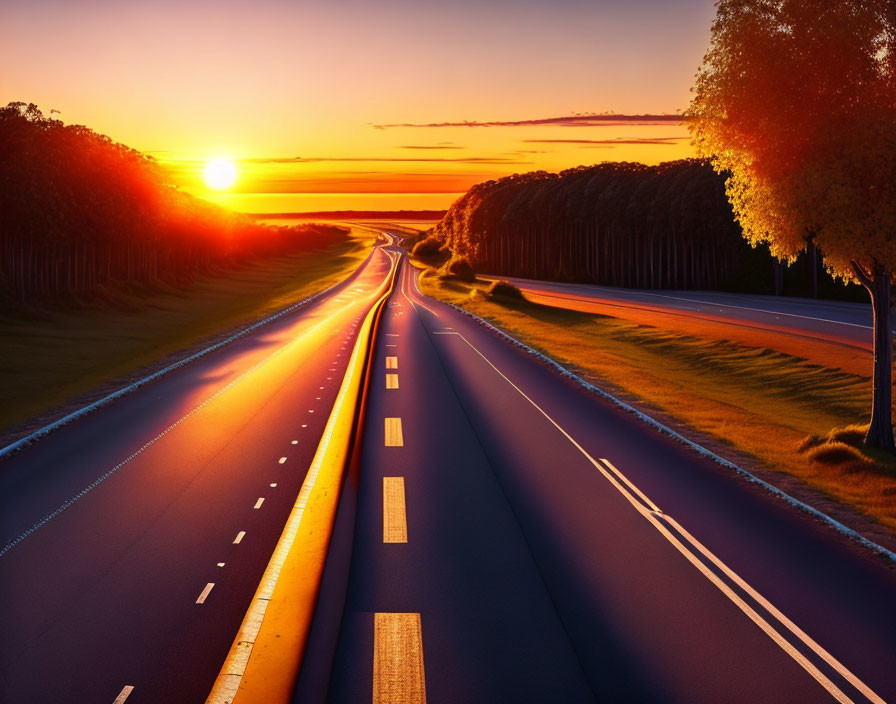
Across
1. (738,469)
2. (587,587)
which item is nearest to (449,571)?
(587,587)

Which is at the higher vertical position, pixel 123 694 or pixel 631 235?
pixel 631 235

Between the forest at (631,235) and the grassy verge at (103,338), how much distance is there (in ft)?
125

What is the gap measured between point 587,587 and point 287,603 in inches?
131

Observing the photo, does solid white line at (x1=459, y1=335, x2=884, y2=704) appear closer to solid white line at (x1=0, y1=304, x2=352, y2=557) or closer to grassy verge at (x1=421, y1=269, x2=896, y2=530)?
grassy verge at (x1=421, y1=269, x2=896, y2=530)

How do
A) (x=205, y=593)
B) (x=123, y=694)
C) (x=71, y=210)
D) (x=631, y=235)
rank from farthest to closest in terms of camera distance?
(x=631, y=235) → (x=71, y=210) → (x=205, y=593) → (x=123, y=694)

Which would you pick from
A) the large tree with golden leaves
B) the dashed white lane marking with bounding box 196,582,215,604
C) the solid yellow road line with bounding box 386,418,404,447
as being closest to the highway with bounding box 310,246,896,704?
the solid yellow road line with bounding box 386,418,404,447

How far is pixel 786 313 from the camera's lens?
50094mm

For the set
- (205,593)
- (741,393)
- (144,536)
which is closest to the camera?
(205,593)

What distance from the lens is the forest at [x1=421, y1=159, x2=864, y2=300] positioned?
8238cm

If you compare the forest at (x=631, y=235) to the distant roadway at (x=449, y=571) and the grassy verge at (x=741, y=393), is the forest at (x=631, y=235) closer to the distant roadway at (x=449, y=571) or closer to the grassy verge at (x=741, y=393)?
the grassy verge at (x=741, y=393)

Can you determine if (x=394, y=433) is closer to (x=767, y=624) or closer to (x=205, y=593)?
→ (x=205, y=593)

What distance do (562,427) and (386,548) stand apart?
28.0 ft

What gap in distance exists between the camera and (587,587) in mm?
9633

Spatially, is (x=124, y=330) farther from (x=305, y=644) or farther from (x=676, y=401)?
(x=305, y=644)
